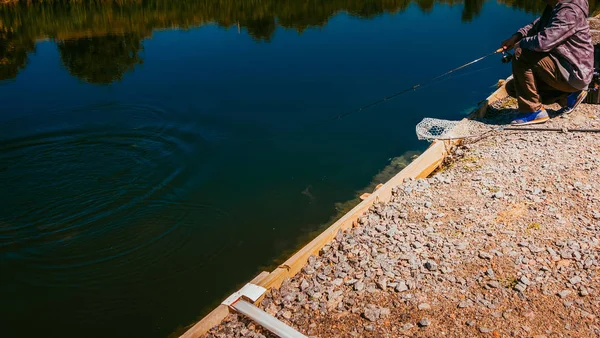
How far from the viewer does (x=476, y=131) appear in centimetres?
718

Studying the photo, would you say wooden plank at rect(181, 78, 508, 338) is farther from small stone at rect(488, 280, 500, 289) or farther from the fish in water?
small stone at rect(488, 280, 500, 289)

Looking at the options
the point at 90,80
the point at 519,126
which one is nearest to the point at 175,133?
the point at 90,80

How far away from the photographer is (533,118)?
23.3 ft

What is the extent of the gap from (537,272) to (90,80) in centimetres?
936

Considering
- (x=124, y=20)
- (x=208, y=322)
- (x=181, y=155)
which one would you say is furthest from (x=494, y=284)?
(x=124, y=20)

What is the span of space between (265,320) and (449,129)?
13.8 feet

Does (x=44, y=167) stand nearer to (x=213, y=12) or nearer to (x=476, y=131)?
(x=476, y=131)

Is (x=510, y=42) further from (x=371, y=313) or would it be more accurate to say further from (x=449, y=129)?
(x=371, y=313)

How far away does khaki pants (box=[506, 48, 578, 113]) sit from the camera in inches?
266

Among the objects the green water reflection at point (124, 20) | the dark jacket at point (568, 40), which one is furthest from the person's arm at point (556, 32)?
the green water reflection at point (124, 20)

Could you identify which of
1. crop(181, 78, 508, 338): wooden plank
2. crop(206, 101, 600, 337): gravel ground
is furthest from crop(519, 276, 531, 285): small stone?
crop(181, 78, 508, 338): wooden plank

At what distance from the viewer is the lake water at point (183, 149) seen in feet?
17.0

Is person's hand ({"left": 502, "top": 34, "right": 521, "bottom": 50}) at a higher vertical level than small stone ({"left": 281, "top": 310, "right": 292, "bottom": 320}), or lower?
higher

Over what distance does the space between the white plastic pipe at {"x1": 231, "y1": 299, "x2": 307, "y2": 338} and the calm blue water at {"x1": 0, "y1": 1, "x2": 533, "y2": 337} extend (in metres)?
0.92
